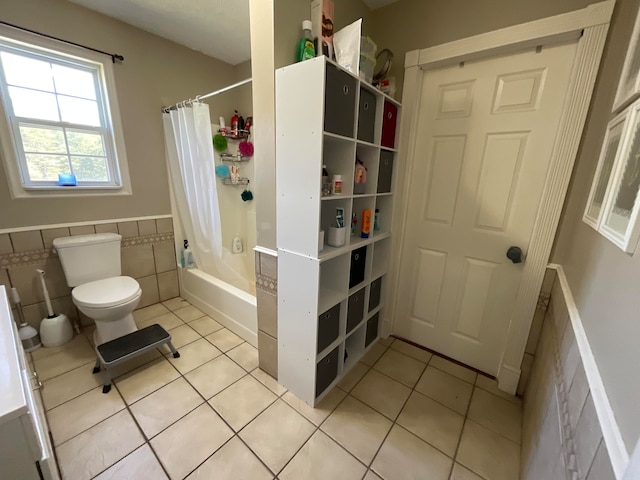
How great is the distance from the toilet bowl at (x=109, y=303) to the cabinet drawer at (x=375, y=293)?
1.63 m

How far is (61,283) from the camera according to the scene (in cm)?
196

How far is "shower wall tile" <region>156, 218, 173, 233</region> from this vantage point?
92.8 inches

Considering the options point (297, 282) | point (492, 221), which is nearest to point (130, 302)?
point (297, 282)

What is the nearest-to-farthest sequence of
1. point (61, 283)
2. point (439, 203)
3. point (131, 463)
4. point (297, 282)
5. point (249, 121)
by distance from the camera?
point (131, 463)
point (297, 282)
point (439, 203)
point (61, 283)
point (249, 121)

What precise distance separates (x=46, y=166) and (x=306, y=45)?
2.03 meters

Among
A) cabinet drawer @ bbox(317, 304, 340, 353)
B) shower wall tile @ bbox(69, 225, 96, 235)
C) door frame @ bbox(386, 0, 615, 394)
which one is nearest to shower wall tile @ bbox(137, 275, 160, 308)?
shower wall tile @ bbox(69, 225, 96, 235)

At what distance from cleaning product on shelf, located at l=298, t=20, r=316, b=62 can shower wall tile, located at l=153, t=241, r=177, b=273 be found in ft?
6.76

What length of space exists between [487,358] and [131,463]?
81.2 inches

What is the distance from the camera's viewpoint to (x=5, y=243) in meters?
1.69

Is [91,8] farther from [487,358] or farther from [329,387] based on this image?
[487,358]

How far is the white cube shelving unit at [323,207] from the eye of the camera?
1.13 metres

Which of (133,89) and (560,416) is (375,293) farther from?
(133,89)

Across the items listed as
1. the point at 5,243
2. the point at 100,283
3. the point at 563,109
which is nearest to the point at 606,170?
the point at 563,109

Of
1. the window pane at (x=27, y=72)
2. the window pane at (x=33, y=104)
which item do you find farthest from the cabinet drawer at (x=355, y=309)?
the window pane at (x=27, y=72)
